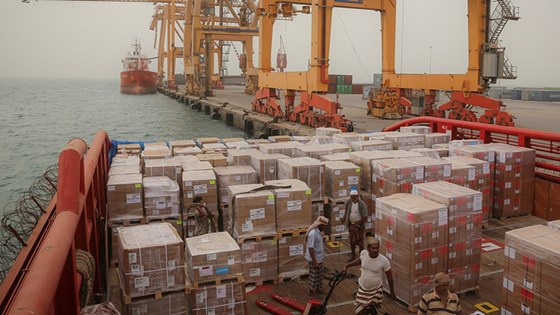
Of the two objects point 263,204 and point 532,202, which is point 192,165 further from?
point 532,202

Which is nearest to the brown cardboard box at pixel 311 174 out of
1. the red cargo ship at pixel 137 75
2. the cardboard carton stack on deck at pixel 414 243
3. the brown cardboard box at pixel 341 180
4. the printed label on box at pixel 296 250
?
Answer: the brown cardboard box at pixel 341 180

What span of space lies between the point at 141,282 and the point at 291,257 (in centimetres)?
261

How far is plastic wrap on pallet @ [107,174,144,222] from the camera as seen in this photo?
27.8ft

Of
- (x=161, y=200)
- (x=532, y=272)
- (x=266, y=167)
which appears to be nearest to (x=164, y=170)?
(x=161, y=200)

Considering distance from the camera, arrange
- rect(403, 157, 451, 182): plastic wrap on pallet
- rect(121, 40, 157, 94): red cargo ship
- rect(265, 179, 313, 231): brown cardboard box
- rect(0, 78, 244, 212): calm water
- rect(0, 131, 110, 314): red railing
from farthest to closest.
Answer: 1. rect(121, 40, 157, 94): red cargo ship
2. rect(0, 78, 244, 212): calm water
3. rect(403, 157, 451, 182): plastic wrap on pallet
4. rect(265, 179, 313, 231): brown cardboard box
5. rect(0, 131, 110, 314): red railing

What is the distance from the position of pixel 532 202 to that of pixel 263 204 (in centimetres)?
672

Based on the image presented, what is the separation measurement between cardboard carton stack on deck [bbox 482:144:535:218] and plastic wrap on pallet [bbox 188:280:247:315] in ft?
22.4

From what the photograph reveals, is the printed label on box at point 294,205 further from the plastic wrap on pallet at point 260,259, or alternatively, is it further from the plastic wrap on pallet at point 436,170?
the plastic wrap on pallet at point 436,170

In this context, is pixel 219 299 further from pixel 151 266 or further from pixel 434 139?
pixel 434 139

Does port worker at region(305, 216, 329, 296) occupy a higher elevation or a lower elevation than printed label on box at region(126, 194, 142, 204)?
lower

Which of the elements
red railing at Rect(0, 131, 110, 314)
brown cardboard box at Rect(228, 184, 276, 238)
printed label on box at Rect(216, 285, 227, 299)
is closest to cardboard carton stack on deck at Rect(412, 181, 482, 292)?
brown cardboard box at Rect(228, 184, 276, 238)

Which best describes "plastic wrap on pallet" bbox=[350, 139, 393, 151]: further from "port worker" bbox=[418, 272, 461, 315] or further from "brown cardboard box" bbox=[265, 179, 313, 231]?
"port worker" bbox=[418, 272, 461, 315]

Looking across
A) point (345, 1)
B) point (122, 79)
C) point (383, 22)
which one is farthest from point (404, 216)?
point (122, 79)

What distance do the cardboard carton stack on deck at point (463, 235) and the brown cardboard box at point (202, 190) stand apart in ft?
12.9
